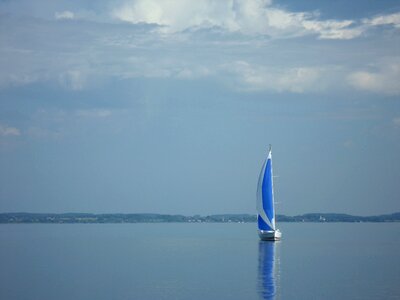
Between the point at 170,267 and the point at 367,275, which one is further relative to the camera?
the point at 170,267

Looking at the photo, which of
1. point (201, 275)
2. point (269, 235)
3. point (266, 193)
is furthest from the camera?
point (269, 235)

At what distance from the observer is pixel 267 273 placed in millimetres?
52844

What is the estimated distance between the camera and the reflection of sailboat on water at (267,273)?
41.7 metres

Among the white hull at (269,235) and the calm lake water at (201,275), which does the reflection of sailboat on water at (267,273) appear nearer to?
the calm lake water at (201,275)

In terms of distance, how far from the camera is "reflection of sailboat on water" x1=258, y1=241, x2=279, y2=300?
41697 millimetres

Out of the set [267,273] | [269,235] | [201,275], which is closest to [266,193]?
[269,235]

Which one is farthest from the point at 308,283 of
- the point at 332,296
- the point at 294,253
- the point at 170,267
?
the point at 294,253

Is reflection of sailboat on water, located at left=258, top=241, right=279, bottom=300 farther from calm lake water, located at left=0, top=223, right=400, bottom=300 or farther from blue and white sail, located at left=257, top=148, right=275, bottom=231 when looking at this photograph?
blue and white sail, located at left=257, top=148, right=275, bottom=231

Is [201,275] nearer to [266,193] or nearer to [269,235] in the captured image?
[266,193]

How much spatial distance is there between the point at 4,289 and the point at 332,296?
18.6 metres

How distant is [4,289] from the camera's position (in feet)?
142

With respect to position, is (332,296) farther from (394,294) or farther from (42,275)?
(42,275)

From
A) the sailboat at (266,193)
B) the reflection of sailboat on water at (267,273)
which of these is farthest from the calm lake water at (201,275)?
the sailboat at (266,193)

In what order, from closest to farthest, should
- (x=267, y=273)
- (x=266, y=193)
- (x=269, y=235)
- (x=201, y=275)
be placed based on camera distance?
1. (x=201, y=275)
2. (x=267, y=273)
3. (x=266, y=193)
4. (x=269, y=235)
